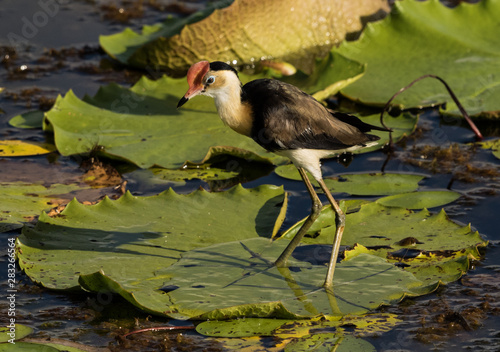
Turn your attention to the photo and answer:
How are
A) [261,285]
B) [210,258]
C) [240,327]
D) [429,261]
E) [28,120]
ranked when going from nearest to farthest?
[240,327] < [261,285] < [210,258] < [429,261] < [28,120]

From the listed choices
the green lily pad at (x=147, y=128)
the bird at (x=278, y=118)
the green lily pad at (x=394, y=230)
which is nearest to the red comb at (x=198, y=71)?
the bird at (x=278, y=118)

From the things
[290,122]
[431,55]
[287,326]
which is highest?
[290,122]

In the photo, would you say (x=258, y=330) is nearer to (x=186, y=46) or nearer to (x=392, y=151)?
(x=392, y=151)

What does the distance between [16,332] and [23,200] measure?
51.9 inches

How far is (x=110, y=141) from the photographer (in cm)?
552

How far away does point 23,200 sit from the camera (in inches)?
185

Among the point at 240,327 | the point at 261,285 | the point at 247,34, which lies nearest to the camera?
the point at 240,327

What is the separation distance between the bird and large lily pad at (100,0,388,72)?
2.77 metres

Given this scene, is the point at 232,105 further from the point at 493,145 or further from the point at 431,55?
the point at 431,55

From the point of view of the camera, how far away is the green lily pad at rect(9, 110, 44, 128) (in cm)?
615

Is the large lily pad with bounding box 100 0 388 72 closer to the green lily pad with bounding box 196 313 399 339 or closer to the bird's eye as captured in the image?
the bird's eye

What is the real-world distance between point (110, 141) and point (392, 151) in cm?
223

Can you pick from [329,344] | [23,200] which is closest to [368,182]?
[329,344]

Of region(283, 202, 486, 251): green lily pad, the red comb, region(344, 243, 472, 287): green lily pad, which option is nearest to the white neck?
the red comb
